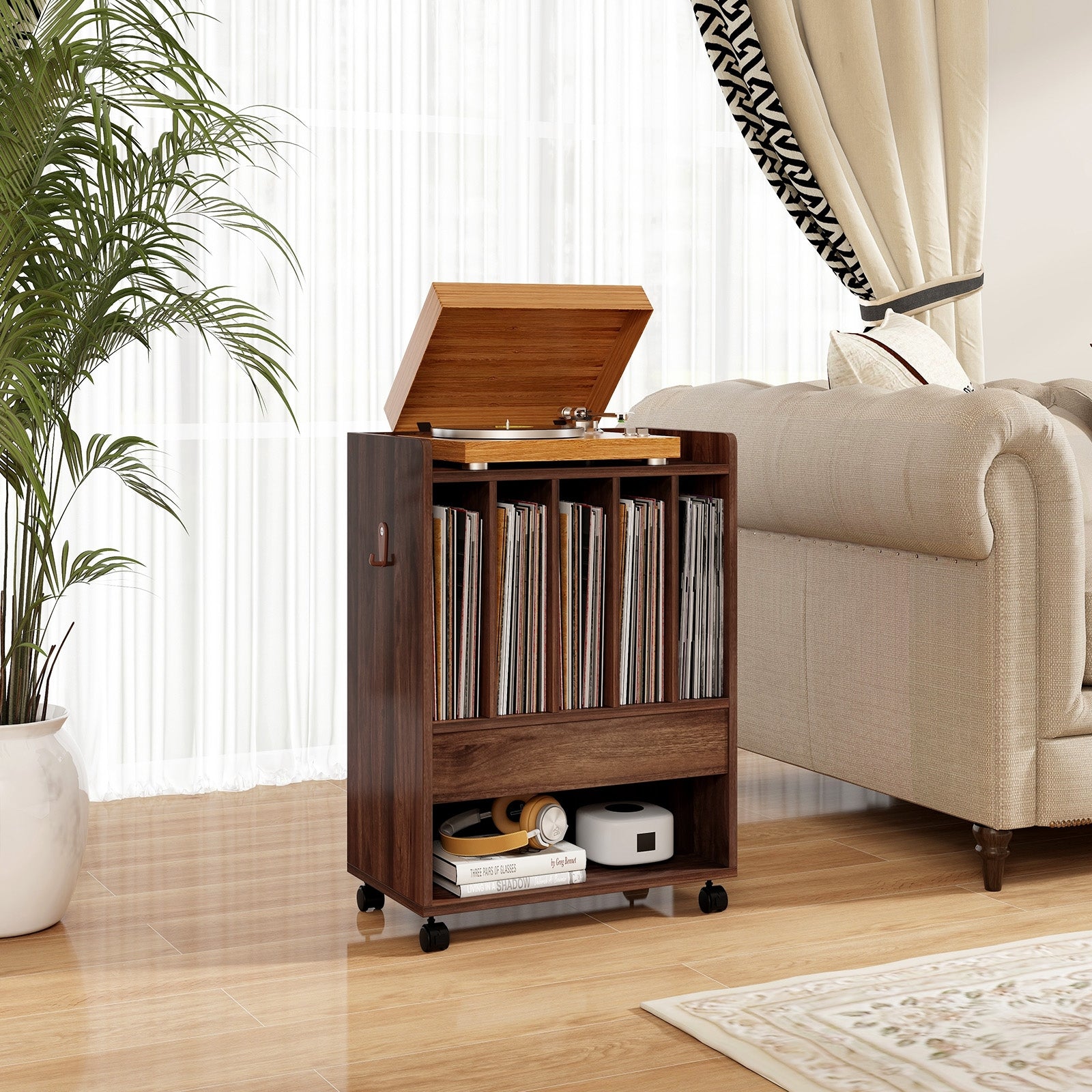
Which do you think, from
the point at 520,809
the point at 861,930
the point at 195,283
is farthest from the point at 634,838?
the point at 195,283

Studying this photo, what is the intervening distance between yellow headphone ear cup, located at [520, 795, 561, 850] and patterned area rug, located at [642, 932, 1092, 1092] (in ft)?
1.31

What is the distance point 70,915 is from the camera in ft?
8.29

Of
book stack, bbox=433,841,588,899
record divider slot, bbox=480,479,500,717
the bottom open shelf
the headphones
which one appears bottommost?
the bottom open shelf

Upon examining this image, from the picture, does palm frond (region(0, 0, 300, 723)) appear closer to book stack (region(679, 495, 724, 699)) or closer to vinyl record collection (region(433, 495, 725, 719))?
vinyl record collection (region(433, 495, 725, 719))

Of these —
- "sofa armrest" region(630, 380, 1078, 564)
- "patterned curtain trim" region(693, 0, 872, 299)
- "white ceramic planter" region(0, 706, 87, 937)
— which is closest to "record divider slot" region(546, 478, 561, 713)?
"sofa armrest" region(630, 380, 1078, 564)

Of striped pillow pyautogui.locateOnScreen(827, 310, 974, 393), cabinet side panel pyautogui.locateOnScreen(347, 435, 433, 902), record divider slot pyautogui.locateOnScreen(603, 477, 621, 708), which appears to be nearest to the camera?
cabinet side panel pyautogui.locateOnScreen(347, 435, 433, 902)

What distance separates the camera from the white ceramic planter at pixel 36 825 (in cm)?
236

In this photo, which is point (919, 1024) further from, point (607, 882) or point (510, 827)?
point (510, 827)

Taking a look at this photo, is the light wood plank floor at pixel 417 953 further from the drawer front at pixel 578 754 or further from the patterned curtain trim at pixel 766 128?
the patterned curtain trim at pixel 766 128

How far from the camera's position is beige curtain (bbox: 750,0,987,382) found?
12.7 ft

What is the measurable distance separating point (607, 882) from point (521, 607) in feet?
1.53

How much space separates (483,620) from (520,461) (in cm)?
25

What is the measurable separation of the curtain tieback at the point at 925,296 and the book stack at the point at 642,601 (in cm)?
170

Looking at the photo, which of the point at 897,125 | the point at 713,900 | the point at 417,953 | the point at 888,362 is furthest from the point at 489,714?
the point at 897,125
